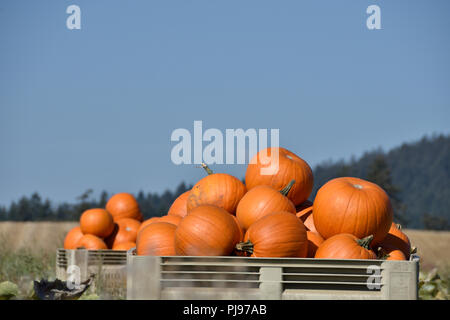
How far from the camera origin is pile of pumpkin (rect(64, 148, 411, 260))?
368 centimetres

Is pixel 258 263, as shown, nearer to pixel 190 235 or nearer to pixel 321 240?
pixel 190 235

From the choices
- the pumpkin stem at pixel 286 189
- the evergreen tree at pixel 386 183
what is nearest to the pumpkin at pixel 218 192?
the pumpkin stem at pixel 286 189

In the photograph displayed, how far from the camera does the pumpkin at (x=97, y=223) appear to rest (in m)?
7.96

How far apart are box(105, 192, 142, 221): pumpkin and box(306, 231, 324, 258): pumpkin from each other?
520 cm

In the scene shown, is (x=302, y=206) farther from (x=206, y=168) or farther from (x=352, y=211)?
(x=206, y=168)

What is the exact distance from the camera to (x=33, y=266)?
278 inches

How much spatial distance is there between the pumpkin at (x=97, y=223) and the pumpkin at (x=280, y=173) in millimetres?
3885

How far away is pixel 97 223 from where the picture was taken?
26.2ft

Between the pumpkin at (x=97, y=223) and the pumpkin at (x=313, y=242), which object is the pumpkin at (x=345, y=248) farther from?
the pumpkin at (x=97, y=223)

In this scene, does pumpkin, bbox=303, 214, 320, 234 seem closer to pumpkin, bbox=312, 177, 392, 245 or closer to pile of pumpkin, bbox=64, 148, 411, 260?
pile of pumpkin, bbox=64, 148, 411, 260

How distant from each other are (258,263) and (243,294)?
20 cm

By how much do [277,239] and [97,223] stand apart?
4858mm
